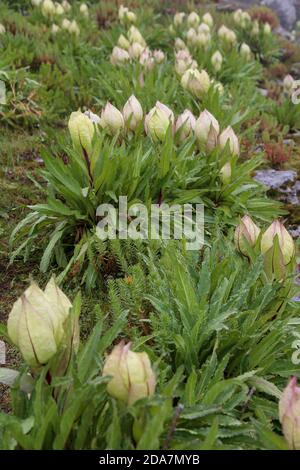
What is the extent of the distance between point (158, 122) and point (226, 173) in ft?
1.81

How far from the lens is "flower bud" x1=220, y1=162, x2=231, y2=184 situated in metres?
3.50

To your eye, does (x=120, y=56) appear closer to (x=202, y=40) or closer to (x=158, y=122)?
(x=202, y=40)

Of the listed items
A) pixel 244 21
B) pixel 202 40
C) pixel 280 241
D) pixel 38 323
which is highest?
pixel 244 21

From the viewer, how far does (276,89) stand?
7398 mm

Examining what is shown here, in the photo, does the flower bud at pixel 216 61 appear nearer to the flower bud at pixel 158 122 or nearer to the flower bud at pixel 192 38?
the flower bud at pixel 192 38

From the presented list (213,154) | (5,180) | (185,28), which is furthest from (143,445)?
(185,28)

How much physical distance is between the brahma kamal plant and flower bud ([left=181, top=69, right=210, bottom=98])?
3.38 feet

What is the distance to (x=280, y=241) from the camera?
7.76 feet

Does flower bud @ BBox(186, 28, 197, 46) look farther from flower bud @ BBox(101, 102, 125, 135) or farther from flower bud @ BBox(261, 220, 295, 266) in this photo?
flower bud @ BBox(261, 220, 295, 266)

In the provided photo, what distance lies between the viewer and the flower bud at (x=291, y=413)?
60.3 inches

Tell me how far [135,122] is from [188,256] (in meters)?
1.49

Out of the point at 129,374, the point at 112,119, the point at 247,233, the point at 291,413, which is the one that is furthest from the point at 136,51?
the point at 291,413

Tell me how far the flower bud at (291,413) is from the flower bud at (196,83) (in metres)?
3.58

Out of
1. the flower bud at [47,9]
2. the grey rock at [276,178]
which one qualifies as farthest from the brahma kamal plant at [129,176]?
the flower bud at [47,9]
